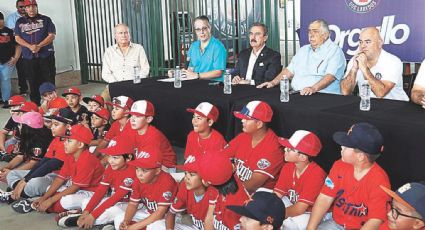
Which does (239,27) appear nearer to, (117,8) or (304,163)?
(117,8)

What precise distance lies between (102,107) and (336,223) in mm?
2809

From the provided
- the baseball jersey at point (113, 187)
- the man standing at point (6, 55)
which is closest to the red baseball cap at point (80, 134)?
the baseball jersey at point (113, 187)

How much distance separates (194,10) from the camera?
286 inches

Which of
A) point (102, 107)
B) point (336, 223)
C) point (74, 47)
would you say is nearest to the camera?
point (336, 223)

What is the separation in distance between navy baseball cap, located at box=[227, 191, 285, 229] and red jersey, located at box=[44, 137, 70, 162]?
2108 mm

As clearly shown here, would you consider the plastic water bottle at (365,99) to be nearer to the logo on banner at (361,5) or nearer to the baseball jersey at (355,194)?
the baseball jersey at (355,194)

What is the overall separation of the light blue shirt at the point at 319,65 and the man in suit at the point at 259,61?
24 cm

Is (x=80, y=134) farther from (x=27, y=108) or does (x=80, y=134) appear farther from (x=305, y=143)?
(x=305, y=143)

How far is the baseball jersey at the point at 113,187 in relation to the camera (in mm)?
→ 3170

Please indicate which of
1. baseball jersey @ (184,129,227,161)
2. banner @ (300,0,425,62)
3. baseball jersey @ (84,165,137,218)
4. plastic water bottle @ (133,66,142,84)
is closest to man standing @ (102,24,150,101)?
plastic water bottle @ (133,66,142,84)

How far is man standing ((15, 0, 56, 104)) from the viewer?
7188 millimetres

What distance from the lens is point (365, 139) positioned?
2432 millimetres

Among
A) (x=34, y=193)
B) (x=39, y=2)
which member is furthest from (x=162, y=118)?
(x=39, y=2)

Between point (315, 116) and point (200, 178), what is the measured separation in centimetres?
88
